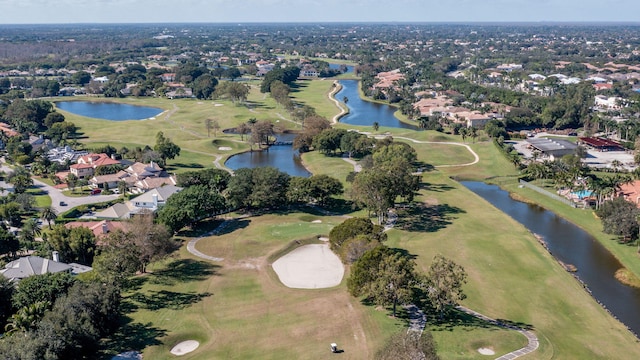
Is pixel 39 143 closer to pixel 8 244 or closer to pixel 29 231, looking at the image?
pixel 29 231

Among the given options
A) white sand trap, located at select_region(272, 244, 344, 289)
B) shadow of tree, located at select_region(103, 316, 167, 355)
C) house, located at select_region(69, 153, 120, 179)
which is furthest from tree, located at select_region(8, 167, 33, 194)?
shadow of tree, located at select_region(103, 316, 167, 355)

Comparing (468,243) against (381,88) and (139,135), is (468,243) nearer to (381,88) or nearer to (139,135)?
(139,135)

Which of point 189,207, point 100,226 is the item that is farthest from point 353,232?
point 100,226

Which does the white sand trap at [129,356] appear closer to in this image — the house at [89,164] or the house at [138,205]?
the house at [138,205]

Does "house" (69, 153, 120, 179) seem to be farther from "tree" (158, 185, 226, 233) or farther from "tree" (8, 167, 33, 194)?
"tree" (158, 185, 226, 233)

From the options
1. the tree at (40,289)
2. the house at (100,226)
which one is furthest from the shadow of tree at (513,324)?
the house at (100,226)
